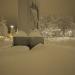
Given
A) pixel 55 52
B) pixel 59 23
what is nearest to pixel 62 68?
pixel 55 52

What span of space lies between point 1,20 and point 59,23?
27.8 inches

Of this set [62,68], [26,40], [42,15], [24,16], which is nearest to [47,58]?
[62,68]

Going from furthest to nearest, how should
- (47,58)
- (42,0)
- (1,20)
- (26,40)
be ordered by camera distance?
(42,0) < (1,20) < (26,40) < (47,58)

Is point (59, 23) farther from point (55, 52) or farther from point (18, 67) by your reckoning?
point (18, 67)

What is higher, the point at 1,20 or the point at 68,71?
the point at 1,20

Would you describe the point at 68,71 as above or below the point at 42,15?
below

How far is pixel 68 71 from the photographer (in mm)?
886

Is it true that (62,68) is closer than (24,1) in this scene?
Yes

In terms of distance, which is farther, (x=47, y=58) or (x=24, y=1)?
(x=24, y=1)

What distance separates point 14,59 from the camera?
0.85m

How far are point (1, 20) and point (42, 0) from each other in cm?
58

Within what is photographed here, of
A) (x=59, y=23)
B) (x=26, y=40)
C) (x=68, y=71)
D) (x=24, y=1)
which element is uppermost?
(x=24, y=1)

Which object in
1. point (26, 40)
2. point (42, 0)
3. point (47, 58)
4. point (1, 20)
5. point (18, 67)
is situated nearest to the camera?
point (18, 67)

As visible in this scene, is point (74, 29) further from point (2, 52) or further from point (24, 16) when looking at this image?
point (2, 52)
